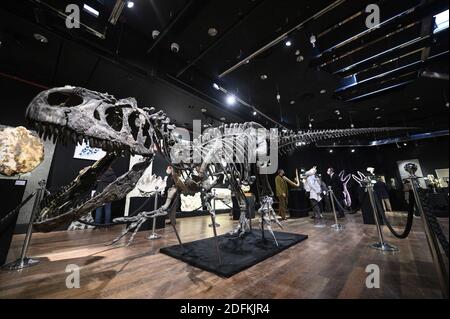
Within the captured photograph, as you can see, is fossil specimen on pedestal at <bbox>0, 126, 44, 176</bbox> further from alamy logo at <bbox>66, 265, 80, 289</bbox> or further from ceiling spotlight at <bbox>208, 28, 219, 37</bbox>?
ceiling spotlight at <bbox>208, 28, 219, 37</bbox>

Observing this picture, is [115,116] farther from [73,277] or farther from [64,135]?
[73,277]

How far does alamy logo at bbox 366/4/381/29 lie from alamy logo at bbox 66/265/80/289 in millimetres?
6233

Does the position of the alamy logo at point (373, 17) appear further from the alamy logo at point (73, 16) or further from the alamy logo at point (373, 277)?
the alamy logo at point (73, 16)

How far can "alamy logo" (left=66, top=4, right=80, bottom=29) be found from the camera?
3.37 meters

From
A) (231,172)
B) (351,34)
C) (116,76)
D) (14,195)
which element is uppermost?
(351,34)

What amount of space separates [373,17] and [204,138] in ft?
13.7

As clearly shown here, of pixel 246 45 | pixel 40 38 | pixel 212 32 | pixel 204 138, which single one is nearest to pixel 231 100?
pixel 246 45

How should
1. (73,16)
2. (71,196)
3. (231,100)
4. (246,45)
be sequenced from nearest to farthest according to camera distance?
(71,196) < (73,16) < (246,45) < (231,100)

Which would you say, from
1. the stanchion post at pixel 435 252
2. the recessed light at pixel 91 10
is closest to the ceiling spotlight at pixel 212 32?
the recessed light at pixel 91 10

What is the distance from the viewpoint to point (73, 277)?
7.30 ft

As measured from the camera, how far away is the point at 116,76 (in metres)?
4.67
